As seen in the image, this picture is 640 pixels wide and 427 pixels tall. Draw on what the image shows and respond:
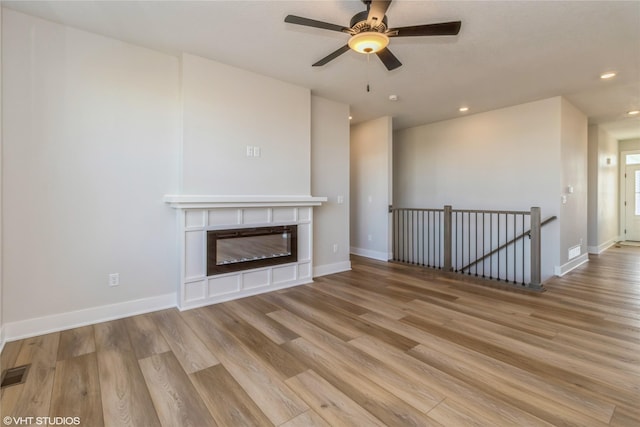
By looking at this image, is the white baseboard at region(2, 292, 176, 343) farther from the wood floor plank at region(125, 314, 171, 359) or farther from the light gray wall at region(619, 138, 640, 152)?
the light gray wall at region(619, 138, 640, 152)

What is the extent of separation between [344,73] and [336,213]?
2.11 meters

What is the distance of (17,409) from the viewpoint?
1668mm

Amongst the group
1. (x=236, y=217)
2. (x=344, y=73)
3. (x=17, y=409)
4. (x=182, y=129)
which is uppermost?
(x=344, y=73)

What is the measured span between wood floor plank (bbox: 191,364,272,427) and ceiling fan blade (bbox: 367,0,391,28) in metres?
2.57

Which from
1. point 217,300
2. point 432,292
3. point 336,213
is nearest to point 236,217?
point 217,300

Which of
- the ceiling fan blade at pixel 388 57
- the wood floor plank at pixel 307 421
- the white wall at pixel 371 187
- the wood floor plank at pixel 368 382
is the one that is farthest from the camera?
the white wall at pixel 371 187

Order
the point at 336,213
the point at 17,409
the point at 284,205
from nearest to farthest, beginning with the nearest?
the point at 17,409
the point at 284,205
the point at 336,213

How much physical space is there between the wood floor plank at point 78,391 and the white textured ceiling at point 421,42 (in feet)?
9.25

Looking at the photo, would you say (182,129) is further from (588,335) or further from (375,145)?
(588,335)

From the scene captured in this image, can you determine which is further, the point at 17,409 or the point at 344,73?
the point at 344,73

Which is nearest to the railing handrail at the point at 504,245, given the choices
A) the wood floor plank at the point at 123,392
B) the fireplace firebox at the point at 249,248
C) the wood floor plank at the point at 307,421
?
the fireplace firebox at the point at 249,248

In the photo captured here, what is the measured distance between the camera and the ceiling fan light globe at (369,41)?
2129 millimetres

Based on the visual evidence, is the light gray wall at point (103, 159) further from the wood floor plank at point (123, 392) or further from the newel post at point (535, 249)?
the newel post at point (535, 249)

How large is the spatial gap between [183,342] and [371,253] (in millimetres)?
4029
